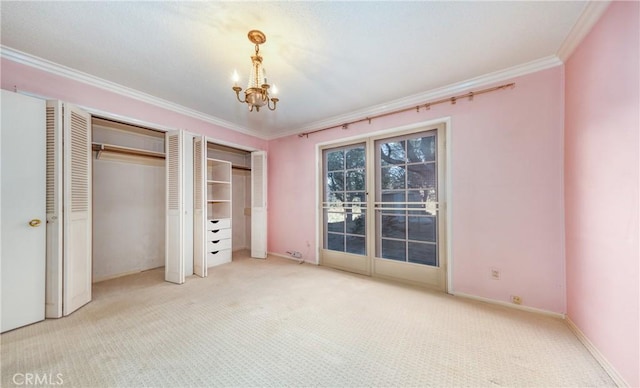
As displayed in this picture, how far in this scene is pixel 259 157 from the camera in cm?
449

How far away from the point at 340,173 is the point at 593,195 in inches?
109

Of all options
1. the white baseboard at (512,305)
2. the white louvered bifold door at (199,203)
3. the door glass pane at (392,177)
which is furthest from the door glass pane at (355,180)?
the white louvered bifold door at (199,203)

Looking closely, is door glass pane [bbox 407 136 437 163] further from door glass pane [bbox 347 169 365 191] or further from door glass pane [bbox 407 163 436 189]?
door glass pane [bbox 347 169 365 191]

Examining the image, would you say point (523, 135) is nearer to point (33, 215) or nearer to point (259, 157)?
point (259, 157)

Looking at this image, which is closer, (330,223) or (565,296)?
(565,296)

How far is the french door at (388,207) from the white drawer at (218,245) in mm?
1704

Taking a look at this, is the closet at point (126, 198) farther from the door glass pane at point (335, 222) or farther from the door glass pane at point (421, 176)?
the door glass pane at point (421, 176)

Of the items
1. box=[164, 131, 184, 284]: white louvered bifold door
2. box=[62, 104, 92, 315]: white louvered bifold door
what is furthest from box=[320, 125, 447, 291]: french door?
box=[62, 104, 92, 315]: white louvered bifold door

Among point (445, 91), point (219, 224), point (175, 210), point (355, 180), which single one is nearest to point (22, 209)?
point (175, 210)

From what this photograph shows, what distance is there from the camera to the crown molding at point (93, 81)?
215cm

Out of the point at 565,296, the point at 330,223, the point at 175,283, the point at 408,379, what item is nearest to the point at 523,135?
the point at 565,296

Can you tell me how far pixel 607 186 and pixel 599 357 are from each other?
117cm

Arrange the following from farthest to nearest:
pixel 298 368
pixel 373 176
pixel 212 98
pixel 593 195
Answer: pixel 373 176 < pixel 212 98 < pixel 593 195 < pixel 298 368

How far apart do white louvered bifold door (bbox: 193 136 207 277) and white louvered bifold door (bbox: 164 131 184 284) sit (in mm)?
310
